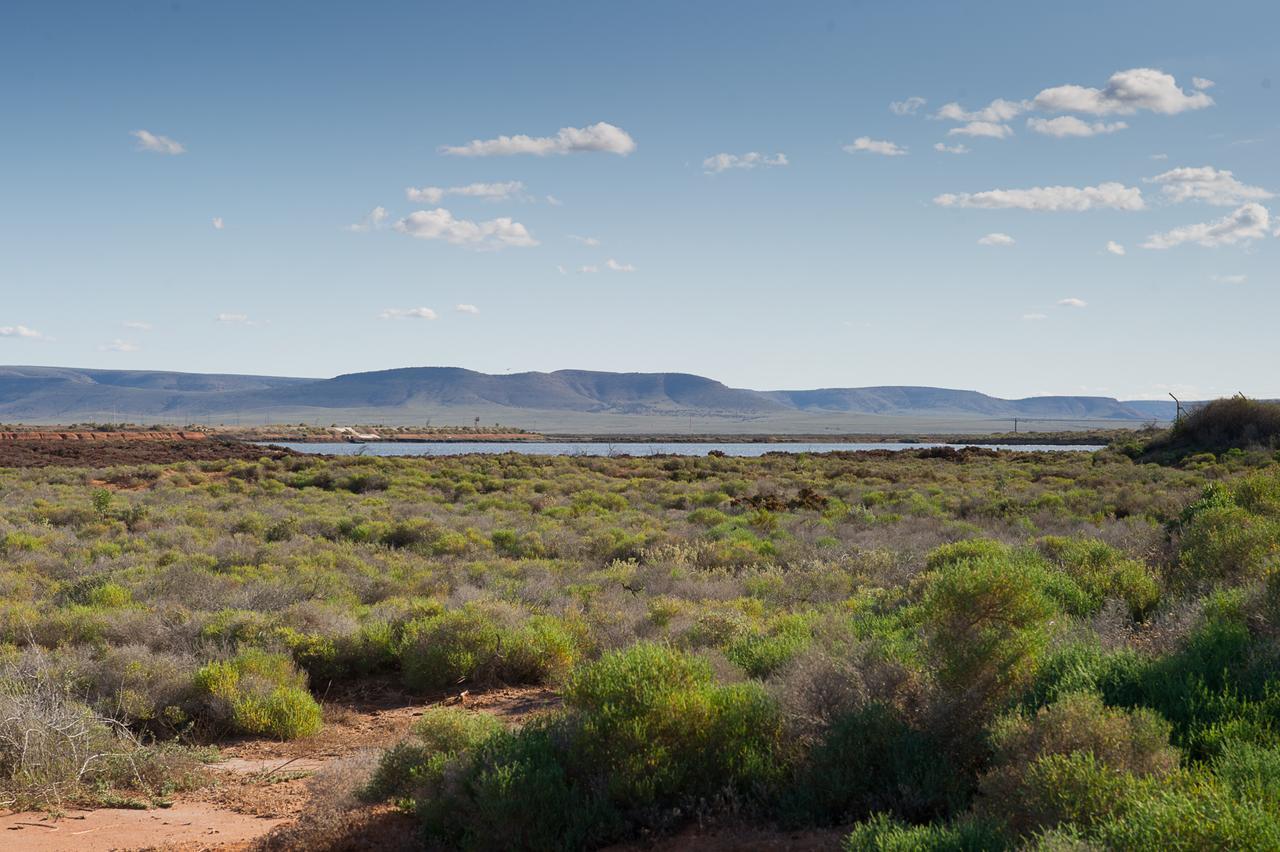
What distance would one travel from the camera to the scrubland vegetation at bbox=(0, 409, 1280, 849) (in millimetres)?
→ 4555

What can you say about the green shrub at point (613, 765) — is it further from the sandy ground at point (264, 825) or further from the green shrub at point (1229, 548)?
the green shrub at point (1229, 548)

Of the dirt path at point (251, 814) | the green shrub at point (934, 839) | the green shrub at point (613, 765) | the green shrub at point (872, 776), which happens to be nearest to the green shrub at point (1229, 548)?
the green shrub at point (872, 776)

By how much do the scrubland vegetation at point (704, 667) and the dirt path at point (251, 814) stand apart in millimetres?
234

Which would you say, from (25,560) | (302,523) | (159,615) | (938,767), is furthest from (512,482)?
(938,767)

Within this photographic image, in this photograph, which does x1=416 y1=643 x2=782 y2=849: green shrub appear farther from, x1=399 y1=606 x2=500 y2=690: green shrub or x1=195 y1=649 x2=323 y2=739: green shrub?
x1=399 y1=606 x2=500 y2=690: green shrub

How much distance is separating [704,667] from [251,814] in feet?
10.9

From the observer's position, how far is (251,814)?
6508 mm

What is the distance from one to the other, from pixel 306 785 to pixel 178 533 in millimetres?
11964

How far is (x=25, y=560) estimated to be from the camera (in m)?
14.5

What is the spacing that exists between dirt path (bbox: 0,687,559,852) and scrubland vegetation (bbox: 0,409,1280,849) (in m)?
0.23

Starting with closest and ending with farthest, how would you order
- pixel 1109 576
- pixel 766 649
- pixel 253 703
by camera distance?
pixel 766 649
pixel 253 703
pixel 1109 576

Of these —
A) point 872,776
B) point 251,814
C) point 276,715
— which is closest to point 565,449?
point 276,715

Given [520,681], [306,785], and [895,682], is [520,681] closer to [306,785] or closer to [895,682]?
[306,785]

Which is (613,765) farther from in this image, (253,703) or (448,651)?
(448,651)
